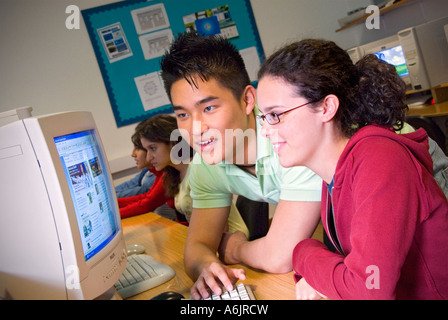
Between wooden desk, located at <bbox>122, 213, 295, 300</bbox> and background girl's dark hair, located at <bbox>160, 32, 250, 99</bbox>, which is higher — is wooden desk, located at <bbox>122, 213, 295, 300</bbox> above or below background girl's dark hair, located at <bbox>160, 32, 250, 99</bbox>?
below

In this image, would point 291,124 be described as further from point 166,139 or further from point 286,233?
point 166,139

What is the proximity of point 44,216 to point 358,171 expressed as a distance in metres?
0.57

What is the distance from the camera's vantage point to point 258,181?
1293 millimetres

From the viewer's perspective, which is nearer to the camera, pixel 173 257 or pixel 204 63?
pixel 204 63

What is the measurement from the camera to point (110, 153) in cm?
354

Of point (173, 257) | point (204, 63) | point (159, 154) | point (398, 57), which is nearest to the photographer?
point (204, 63)

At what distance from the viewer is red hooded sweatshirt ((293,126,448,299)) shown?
2.21 feet

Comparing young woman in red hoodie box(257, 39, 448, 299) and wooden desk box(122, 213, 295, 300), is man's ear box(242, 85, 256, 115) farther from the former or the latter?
wooden desk box(122, 213, 295, 300)

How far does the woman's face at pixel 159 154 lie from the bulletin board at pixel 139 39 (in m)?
1.27

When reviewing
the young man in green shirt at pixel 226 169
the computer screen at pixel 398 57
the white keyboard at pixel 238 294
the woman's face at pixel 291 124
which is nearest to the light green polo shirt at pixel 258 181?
the young man in green shirt at pixel 226 169

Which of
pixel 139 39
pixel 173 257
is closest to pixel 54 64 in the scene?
pixel 139 39

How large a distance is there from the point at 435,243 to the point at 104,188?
71 centimetres

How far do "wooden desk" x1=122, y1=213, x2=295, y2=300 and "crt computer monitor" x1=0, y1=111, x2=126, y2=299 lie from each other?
29 centimetres

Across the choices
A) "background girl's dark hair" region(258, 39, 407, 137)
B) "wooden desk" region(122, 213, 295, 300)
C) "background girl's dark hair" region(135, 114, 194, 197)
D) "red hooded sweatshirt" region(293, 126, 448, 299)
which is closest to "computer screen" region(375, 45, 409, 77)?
"background girl's dark hair" region(135, 114, 194, 197)
